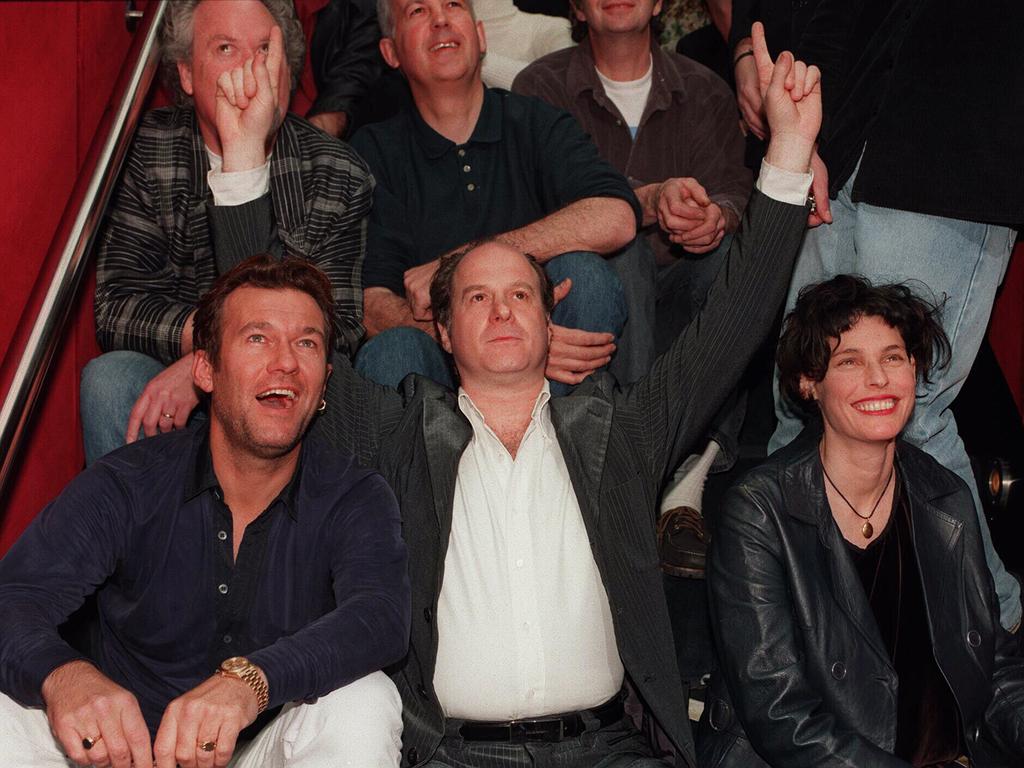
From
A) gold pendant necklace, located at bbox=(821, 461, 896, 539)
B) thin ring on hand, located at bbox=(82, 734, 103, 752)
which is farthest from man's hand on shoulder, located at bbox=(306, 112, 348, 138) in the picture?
thin ring on hand, located at bbox=(82, 734, 103, 752)

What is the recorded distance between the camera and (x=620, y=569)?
2.38 meters

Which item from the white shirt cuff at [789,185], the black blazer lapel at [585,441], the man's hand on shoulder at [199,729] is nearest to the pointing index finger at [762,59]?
the white shirt cuff at [789,185]

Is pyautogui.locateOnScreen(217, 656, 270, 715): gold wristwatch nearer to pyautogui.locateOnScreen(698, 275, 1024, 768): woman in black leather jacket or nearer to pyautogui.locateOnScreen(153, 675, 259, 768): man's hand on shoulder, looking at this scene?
pyautogui.locateOnScreen(153, 675, 259, 768): man's hand on shoulder

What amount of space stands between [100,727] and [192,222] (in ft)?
4.55

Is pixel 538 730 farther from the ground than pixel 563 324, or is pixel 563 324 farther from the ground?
pixel 563 324

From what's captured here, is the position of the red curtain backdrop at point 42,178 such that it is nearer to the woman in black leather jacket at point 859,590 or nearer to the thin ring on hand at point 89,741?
the thin ring on hand at point 89,741

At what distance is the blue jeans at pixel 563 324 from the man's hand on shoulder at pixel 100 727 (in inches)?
39.8

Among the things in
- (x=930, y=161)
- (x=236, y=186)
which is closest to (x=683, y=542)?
(x=930, y=161)

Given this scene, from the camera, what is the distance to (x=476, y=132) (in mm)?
3211

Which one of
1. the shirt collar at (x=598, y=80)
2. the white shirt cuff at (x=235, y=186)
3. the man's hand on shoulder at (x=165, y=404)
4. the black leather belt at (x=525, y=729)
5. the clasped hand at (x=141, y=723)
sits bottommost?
the black leather belt at (x=525, y=729)

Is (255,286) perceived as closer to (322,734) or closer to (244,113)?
(244,113)

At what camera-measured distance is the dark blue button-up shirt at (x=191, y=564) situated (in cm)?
210

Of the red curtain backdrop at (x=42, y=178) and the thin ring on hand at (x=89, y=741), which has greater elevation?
the red curtain backdrop at (x=42, y=178)

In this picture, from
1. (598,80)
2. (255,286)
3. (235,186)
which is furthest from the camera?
(598,80)
